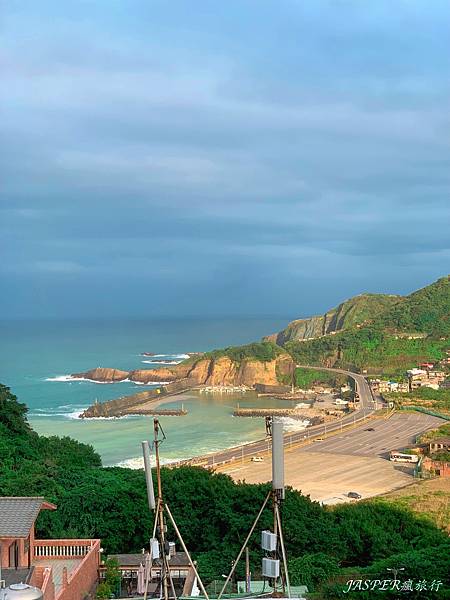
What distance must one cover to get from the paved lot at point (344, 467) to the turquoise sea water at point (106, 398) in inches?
239

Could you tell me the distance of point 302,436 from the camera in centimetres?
4009

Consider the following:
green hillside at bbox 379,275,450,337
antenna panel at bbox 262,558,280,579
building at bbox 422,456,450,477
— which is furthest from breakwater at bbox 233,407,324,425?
antenna panel at bbox 262,558,280,579

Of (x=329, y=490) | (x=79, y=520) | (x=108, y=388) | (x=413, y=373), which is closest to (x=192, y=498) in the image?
(x=79, y=520)

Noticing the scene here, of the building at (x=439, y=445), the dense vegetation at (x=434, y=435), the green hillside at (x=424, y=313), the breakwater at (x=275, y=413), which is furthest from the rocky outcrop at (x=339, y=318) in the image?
the building at (x=439, y=445)

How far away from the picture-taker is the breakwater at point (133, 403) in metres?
53.2

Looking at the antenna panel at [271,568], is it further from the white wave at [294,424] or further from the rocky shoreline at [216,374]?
the rocky shoreline at [216,374]

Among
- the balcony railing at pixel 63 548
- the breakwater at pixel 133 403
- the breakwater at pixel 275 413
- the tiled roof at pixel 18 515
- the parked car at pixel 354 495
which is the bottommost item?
the parked car at pixel 354 495

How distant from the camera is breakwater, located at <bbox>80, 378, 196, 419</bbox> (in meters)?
53.2

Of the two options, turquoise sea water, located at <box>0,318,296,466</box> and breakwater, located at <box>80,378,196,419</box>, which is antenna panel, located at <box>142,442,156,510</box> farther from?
breakwater, located at <box>80,378,196,419</box>

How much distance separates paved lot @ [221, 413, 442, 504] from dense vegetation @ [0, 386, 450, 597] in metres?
9.07

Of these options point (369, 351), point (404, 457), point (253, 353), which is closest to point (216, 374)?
point (253, 353)

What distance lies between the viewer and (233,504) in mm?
14953

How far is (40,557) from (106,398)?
54163 mm

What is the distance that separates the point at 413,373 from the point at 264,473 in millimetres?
37133
